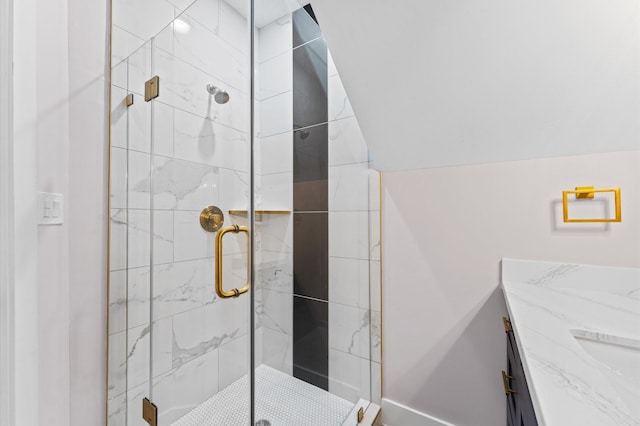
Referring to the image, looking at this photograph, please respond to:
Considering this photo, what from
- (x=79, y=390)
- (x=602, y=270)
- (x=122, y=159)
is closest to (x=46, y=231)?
(x=122, y=159)

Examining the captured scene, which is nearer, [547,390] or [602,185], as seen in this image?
[547,390]

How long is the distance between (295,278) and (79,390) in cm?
94

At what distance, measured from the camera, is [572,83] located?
0.88 meters

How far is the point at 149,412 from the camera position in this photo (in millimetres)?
1096

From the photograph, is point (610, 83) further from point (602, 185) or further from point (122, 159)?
point (122, 159)

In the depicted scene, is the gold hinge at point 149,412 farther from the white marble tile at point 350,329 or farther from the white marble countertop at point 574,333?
the white marble countertop at point 574,333

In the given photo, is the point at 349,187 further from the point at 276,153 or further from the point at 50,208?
the point at 50,208

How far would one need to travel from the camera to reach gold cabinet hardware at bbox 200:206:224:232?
1025 millimetres

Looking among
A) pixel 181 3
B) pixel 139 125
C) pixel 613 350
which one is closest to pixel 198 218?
pixel 139 125

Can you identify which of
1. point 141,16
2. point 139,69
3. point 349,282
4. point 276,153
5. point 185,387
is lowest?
point 185,387

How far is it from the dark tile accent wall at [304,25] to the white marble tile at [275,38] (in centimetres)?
3

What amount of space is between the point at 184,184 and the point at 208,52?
53cm

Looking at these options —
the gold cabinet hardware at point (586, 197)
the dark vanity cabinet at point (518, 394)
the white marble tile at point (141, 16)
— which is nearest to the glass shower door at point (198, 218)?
the white marble tile at point (141, 16)

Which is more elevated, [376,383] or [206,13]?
[206,13]
